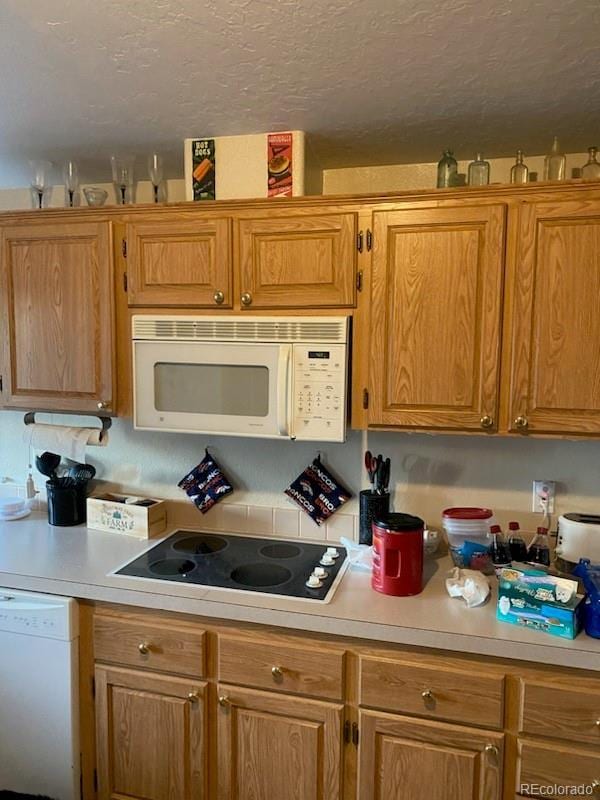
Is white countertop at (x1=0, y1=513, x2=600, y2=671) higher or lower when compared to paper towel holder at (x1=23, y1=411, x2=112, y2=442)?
lower

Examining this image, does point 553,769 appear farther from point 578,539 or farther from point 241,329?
point 241,329

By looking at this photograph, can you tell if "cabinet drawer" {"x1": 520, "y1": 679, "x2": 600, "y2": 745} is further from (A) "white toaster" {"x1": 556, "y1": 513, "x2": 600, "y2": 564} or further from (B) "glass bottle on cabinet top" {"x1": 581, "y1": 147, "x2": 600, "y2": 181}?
(B) "glass bottle on cabinet top" {"x1": 581, "y1": 147, "x2": 600, "y2": 181}

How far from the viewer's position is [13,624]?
71.7 inches

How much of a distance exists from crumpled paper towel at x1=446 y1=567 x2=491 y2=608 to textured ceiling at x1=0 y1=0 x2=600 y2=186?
1350mm

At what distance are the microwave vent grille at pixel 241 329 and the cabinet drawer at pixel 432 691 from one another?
95cm

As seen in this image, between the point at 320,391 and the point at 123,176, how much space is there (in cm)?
109

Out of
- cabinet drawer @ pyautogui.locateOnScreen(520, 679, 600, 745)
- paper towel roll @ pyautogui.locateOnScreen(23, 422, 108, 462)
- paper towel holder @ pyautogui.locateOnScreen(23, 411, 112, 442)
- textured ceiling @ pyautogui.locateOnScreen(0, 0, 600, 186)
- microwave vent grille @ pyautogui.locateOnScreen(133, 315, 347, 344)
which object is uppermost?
textured ceiling @ pyautogui.locateOnScreen(0, 0, 600, 186)

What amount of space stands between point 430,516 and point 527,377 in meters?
0.68

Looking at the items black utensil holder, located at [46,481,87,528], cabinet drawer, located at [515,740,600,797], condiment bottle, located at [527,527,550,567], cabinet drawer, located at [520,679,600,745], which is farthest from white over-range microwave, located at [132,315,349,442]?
cabinet drawer, located at [515,740,600,797]

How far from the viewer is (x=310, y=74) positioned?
1466 millimetres

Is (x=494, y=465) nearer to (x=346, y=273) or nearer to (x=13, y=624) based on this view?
(x=346, y=273)

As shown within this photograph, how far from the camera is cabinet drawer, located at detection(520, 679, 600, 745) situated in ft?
4.66

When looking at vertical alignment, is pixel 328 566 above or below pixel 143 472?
below

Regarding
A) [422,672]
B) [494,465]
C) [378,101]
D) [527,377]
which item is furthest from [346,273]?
[422,672]
